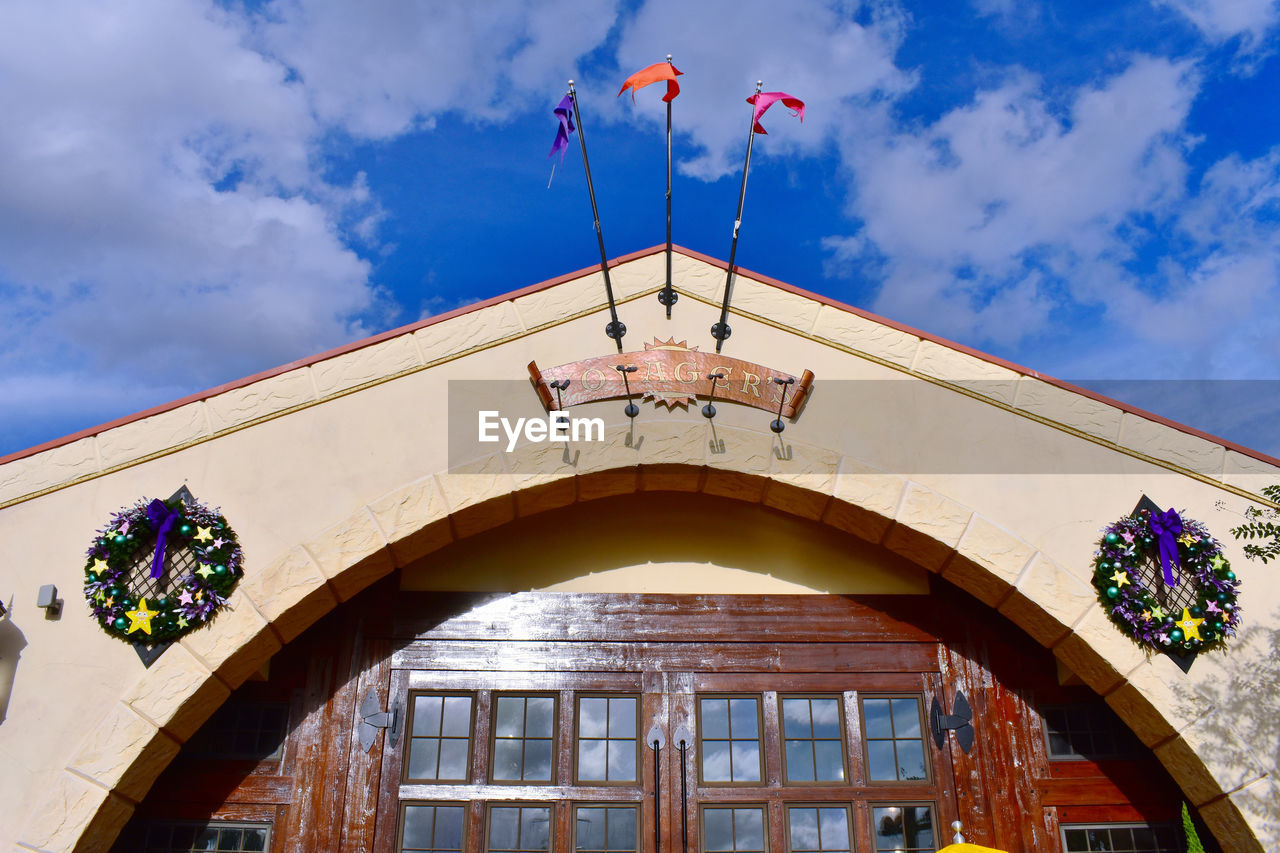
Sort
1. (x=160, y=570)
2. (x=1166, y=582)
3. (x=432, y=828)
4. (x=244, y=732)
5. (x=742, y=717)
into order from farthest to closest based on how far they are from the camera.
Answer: (x=742, y=717), (x=244, y=732), (x=432, y=828), (x=1166, y=582), (x=160, y=570)

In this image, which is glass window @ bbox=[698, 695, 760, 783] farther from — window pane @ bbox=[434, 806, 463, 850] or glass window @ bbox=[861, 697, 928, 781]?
window pane @ bbox=[434, 806, 463, 850]

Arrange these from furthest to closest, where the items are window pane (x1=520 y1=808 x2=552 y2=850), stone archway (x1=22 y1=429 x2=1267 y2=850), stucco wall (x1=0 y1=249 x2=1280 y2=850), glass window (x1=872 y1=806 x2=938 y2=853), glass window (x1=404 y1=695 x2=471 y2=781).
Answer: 1. glass window (x1=404 y1=695 x2=471 y2=781)
2. glass window (x1=872 y1=806 x2=938 y2=853)
3. window pane (x1=520 y1=808 x2=552 y2=850)
4. stucco wall (x1=0 y1=249 x2=1280 y2=850)
5. stone archway (x1=22 y1=429 x2=1267 y2=850)

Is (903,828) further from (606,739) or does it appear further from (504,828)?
(504,828)

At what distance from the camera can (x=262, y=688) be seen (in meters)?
7.56

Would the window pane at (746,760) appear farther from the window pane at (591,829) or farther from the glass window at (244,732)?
the glass window at (244,732)

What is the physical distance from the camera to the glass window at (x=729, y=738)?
7.55 m

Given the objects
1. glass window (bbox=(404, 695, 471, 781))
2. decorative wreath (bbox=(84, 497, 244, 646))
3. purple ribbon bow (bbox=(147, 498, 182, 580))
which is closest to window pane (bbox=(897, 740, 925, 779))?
glass window (bbox=(404, 695, 471, 781))

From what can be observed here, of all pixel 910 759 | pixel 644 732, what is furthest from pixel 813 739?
pixel 644 732

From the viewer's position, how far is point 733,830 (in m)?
7.39

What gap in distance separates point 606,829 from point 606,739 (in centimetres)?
65

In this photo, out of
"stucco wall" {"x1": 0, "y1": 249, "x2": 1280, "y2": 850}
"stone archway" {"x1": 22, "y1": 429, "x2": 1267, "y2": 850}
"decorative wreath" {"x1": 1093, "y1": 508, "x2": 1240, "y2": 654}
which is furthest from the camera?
"decorative wreath" {"x1": 1093, "y1": 508, "x2": 1240, "y2": 654}

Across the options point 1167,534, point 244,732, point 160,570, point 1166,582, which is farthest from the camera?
point 244,732

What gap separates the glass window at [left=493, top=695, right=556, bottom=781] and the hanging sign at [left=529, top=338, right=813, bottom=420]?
2340 millimetres

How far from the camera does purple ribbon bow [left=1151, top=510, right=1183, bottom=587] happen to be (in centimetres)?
704
